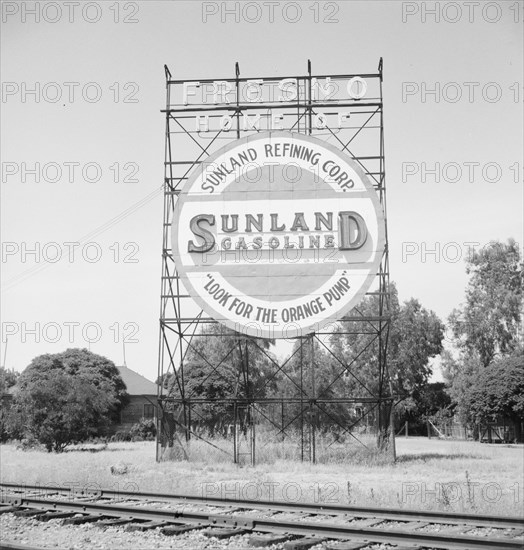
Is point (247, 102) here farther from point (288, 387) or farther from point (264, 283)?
point (288, 387)

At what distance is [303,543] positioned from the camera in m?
8.80

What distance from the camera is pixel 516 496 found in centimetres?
1336

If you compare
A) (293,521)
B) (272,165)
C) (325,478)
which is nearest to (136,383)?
(272,165)

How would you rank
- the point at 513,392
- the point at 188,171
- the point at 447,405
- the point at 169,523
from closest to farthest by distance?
the point at 169,523 → the point at 188,171 → the point at 513,392 → the point at 447,405

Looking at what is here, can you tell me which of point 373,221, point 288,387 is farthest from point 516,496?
point 288,387

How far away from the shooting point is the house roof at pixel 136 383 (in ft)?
180

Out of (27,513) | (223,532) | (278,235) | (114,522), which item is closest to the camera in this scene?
(223,532)

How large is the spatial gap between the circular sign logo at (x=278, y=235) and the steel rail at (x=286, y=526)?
1082cm

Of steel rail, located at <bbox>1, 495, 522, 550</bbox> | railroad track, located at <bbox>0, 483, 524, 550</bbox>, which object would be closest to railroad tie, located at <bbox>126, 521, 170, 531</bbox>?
railroad track, located at <bbox>0, 483, 524, 550</bbox>

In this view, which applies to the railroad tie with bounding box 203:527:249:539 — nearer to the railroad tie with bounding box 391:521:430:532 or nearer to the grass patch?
the railroad tie with bounding box 391:521:430:532

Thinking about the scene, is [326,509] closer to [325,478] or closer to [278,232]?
[325,478]

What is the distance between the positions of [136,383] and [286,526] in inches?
1909

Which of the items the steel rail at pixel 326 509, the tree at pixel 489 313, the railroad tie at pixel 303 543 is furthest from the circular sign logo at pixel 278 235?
the tree at pixel 489 313

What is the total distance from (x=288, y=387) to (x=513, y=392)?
13211mm
